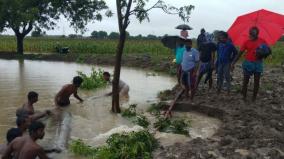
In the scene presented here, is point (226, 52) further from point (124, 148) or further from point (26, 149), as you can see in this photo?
point (26, 149)

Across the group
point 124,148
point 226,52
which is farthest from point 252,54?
point 124,148

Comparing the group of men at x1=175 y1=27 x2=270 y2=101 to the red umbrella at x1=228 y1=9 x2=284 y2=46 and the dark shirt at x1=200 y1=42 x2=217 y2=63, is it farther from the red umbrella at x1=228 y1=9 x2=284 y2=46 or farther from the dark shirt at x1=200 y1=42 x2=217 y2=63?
the red umbrella at x1=228 y1=9 x2=284 y2=46

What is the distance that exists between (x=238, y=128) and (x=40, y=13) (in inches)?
1136

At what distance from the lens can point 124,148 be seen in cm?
714

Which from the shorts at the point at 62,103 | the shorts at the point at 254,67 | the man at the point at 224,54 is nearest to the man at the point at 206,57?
the man at the point at 224,54

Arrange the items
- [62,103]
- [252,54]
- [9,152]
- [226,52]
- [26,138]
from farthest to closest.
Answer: [62,103]
[226,52]
[252,54]
[9,152]
[26,138]

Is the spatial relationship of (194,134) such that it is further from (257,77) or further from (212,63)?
(212,63)

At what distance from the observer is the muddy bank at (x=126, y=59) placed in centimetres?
2510

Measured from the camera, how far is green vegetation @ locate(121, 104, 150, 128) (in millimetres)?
9782

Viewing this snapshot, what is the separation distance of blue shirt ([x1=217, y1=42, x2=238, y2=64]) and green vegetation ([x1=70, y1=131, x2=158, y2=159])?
4266 mm

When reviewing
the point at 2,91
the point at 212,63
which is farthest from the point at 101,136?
the point at 2,91

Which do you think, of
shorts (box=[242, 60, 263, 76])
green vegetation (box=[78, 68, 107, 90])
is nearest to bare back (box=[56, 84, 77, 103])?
shorts (box=[242, 60, 263, 76])

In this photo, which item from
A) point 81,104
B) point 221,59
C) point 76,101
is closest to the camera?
point 221,59

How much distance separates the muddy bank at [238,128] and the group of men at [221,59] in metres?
0.42
